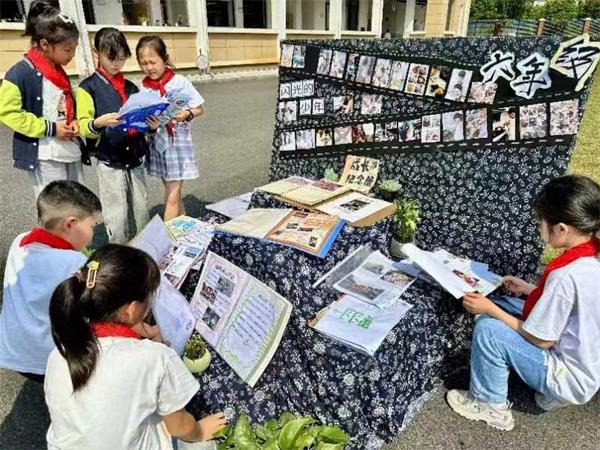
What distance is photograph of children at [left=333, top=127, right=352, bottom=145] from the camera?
324 cm

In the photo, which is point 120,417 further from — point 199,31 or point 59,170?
point 199,31

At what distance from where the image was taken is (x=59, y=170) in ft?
8.96

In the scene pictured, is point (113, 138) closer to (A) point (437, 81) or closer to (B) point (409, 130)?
(B) point (409, 130)

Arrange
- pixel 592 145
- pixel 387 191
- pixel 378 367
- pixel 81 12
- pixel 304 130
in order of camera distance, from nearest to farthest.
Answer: pixel 378 367, pixel 387 191, pixel 304 130, pixel 592 145, pixel 81 12

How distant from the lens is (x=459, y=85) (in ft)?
8.74

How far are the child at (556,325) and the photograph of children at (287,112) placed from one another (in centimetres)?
215

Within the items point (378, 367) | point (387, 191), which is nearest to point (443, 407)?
point (378, 367)

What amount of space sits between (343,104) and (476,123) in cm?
101

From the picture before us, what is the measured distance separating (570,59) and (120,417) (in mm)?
2667

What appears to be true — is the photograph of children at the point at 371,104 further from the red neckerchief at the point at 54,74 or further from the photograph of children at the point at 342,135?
the red neckerchief at the point at 54,74

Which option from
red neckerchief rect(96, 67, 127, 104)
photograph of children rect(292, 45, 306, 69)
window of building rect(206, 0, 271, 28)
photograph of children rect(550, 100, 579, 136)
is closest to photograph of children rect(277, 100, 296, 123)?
photograph of children rect(292, 45, 306, 69)

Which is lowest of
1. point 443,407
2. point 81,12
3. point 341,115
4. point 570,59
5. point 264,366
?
point 443,407

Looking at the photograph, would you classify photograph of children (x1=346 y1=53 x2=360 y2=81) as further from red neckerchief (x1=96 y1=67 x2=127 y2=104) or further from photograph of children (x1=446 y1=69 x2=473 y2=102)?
red neckerchief (x1=96 y1=67 x2=127 y2=104)

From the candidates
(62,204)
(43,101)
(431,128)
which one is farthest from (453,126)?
(43,101)
